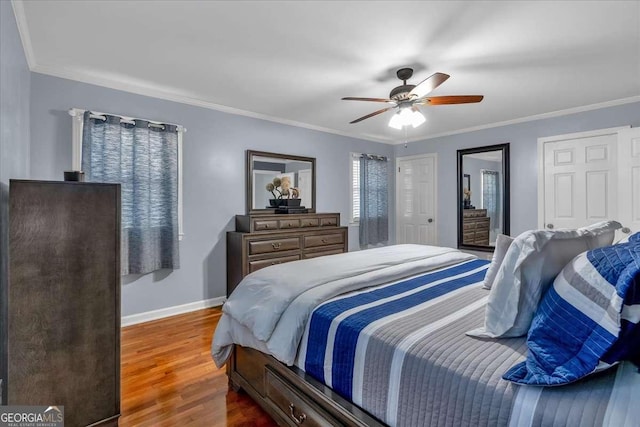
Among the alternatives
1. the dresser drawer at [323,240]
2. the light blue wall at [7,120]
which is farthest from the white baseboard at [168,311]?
the light blue wall at [7,120]

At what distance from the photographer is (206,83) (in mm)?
3088

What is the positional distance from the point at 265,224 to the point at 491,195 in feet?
10.9

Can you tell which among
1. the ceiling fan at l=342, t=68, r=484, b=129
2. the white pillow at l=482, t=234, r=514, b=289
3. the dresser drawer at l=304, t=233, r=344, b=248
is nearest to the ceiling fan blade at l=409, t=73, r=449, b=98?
the ceiling fan at l=342, t=68, r=484, b=129

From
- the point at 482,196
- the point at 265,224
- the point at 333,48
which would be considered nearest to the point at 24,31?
the point at 333,48

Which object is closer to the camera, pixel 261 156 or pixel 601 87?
pixel 601 87

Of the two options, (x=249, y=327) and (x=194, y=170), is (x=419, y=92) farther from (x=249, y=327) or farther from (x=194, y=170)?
(x=194, y=170)

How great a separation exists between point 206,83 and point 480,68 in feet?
8.30

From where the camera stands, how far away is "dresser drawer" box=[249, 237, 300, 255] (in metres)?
3.67

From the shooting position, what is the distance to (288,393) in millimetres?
1530

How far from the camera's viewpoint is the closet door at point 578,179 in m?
3.61

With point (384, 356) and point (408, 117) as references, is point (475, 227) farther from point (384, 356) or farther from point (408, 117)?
point (384, 356)

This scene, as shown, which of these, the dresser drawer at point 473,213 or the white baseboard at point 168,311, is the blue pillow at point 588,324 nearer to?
the white baseboard at point 168,311

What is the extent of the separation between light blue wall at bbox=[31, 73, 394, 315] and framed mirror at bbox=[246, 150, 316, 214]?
0.37 ft

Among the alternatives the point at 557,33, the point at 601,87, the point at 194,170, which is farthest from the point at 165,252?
the point at 601,87
